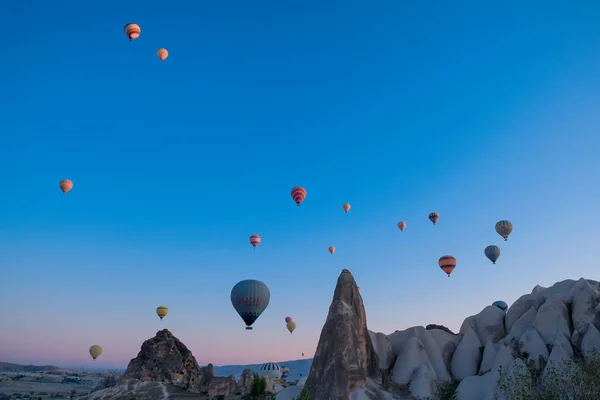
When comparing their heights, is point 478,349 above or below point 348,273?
below

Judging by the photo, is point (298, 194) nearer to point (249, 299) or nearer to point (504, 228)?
point (249, 299)

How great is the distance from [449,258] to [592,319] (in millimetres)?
22489

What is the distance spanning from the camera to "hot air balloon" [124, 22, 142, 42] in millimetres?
63969

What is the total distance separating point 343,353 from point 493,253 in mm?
33198

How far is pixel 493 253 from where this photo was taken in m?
77.6

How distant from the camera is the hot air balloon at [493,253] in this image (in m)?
77.7

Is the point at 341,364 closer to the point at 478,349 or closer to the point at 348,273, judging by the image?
the point at 348,273

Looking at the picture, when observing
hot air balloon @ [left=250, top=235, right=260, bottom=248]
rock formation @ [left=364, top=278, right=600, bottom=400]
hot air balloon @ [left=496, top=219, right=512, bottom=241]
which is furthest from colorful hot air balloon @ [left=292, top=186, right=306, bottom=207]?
hot air balloon @ [left=496, top=219, right=512, bottom=241]

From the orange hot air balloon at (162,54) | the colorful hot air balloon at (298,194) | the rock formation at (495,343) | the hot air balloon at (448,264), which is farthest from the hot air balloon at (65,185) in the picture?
the hot air balloon at (448,264)

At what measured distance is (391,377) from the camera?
67000 millimetres

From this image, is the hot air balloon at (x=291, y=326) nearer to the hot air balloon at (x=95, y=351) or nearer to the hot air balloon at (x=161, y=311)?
the hot air balloon at (x=161, y=311)

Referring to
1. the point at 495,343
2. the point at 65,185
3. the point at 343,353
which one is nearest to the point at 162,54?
the point at 65,185

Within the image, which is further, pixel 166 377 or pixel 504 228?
pixel 166 377

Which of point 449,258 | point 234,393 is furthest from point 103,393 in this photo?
point 449,258
